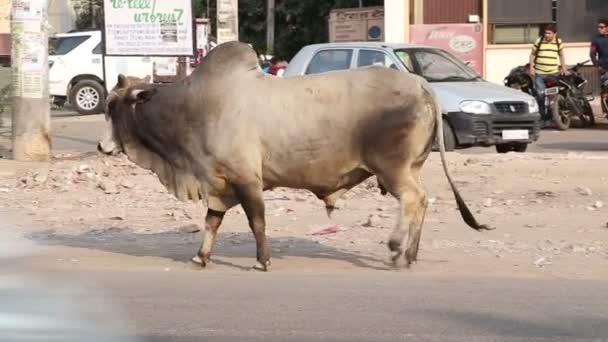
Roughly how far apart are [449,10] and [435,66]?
13.8 m

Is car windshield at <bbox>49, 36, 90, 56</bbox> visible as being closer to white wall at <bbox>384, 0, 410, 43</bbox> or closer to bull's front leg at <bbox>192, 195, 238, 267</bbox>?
white wall at <bbox>384, 0, 410, 43</bbox>

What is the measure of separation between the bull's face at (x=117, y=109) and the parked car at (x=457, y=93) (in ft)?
23.1

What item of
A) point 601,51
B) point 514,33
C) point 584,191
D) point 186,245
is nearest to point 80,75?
point 514,33

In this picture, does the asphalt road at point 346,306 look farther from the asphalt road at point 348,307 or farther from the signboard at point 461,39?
the signboard at point 461,39

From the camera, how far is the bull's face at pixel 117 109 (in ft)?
31.1

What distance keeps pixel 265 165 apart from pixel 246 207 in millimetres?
351

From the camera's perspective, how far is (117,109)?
9539 millimetres

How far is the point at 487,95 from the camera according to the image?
Result: 1664cm

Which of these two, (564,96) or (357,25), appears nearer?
(564,96)

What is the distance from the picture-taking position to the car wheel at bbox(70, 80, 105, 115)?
2916 cm

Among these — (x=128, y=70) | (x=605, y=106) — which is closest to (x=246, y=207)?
(x=605, y=106)

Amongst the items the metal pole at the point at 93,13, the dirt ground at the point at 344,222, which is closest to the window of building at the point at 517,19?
the dirt ground at the point at 344,222

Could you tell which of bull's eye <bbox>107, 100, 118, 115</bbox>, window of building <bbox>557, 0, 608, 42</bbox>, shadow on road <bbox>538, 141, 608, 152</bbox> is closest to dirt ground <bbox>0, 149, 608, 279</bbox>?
bull's eye <bbox>107, 100, 118, 115</bbox>

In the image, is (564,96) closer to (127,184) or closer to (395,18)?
(395,18)
